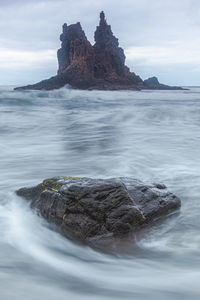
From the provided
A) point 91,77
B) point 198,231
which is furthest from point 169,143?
point 91,77

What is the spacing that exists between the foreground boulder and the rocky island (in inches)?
2921

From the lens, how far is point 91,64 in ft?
297

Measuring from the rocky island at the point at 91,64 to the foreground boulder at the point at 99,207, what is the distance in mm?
74198

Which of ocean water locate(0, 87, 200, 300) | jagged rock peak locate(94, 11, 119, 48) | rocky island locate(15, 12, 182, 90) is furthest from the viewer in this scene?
jagged rock peak locate(94, 11, 119, 48)

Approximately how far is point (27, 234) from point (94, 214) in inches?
48.6

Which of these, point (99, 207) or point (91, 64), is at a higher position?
point (91, 64)

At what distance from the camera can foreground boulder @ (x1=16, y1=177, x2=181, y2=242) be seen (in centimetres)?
470

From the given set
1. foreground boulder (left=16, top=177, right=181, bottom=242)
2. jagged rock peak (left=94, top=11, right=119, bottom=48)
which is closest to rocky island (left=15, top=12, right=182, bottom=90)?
jagged rock peak (left=94, top=11, right=119, bottom=48)

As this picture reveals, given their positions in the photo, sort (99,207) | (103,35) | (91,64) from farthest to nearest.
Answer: (103,35) < (91,64) < (99,207)

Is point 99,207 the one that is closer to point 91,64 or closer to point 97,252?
point 97,252

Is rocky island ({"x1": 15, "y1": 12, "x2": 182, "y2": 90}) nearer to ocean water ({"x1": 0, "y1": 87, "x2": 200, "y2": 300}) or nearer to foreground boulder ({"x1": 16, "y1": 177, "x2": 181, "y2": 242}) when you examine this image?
ocean water ({"x1": 0, "y1": 87, "x2": 200, "y2": 300})

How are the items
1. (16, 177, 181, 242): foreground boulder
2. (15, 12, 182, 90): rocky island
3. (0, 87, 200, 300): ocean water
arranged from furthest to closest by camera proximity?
(15, 12, 182, 90): rocky island → (16, 177, 181, 242): foreground boulder → (0, 87, 200, 300): ocean water

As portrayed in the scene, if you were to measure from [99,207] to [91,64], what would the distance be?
89.2 m

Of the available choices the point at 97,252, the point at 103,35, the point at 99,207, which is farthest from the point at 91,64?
the point at 97,252
